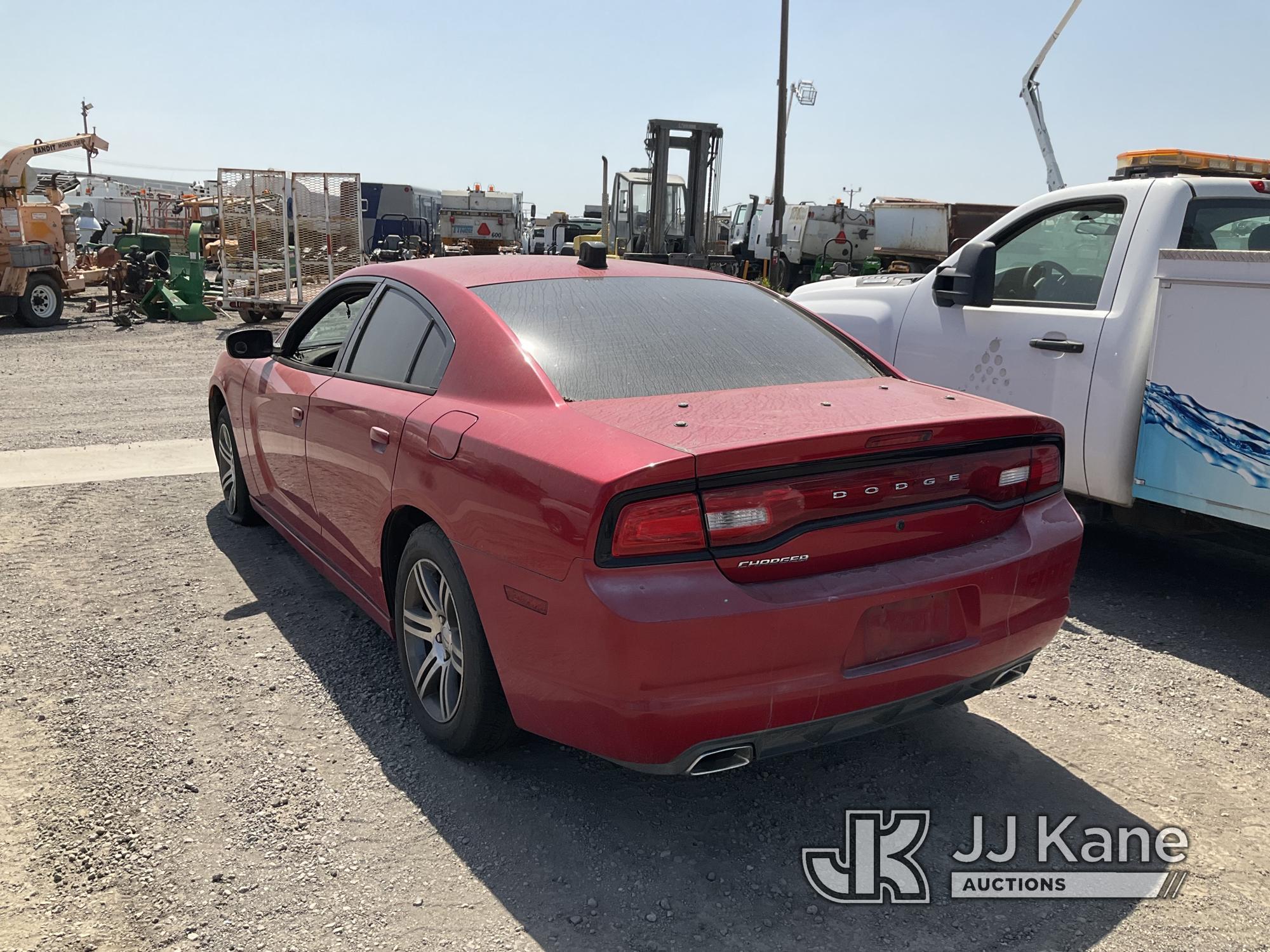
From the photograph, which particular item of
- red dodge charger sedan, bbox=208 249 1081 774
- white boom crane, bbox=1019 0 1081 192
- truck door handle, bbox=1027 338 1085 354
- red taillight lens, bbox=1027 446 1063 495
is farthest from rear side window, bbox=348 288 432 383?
white boom crane, bbox=1019 0 1081 192

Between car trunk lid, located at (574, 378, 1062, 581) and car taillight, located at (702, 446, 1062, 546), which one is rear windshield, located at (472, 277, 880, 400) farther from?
car taillight, located at (702, 446, 1062, 546)

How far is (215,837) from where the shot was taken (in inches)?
112

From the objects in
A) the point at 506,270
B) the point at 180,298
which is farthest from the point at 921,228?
the point at 506,270

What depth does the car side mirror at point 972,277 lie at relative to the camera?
5.24 meters

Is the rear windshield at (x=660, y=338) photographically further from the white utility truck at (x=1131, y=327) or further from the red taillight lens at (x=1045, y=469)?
the white utility truck at (x=1131, y=327)

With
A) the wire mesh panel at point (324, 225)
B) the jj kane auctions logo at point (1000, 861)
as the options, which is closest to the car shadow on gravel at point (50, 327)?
the wire mesh panel at point (324, 225)

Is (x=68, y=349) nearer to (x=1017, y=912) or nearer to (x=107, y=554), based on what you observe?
(x=107, y=554)

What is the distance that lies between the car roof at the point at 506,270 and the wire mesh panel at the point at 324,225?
14904 mm

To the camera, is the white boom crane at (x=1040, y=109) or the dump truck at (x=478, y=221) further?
the dump truck at (x=478, y=221)

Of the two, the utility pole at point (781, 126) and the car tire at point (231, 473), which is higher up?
the utility pole at point (781, 126)

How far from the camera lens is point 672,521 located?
2496 mm

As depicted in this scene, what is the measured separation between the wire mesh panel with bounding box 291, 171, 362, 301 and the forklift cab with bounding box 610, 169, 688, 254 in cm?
536

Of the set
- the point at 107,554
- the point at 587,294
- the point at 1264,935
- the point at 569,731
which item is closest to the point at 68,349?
the point at 107,554

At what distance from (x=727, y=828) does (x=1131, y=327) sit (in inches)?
120
